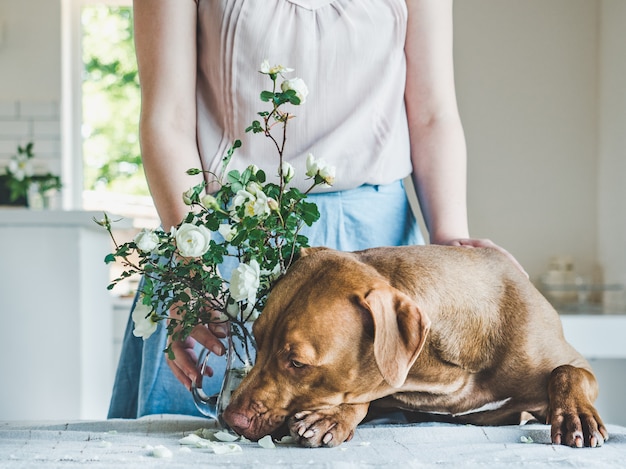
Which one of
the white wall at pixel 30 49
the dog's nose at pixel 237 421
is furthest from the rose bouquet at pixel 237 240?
the white wall at pixel 30 49

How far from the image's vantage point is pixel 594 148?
4.01 m

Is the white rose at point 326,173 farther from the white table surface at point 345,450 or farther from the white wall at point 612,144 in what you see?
the white wall at point 612,144

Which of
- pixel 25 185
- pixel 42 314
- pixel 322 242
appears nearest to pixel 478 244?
pixel 322 242

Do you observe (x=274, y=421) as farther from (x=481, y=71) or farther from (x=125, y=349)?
(x=481, y=71)

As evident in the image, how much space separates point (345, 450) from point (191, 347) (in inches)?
12.9

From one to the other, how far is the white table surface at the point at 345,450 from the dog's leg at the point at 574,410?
→ 2cm

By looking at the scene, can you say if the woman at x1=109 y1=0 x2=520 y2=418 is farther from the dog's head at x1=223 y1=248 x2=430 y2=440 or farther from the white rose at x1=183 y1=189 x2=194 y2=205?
the dog's head at x1=223 y1=248 x2=430 y2=440

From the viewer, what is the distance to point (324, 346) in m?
0.81

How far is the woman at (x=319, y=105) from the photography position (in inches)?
47.6

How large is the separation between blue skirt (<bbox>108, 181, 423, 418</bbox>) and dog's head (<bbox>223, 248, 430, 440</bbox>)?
353 mm

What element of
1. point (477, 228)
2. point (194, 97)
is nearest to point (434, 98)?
point (194, 97)

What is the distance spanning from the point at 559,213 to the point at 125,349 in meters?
3.10

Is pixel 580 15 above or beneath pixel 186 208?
above

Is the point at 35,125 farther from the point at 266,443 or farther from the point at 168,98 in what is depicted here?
the point at 266,443
